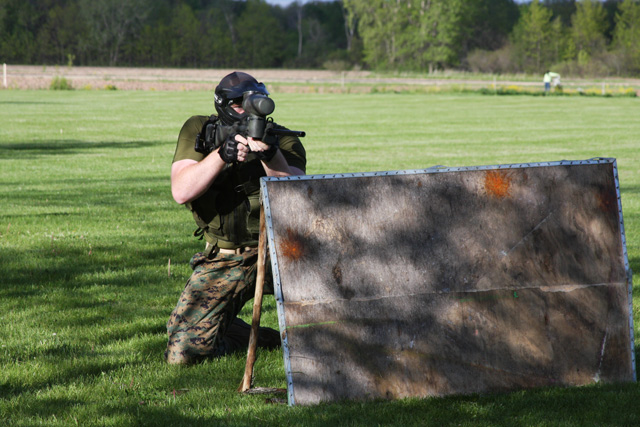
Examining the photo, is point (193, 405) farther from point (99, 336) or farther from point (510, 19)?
Answer: point (510, 19)

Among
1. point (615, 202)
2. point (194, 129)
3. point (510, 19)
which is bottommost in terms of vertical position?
point (615, 202)

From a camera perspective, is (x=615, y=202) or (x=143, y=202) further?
(x=143, y=202)

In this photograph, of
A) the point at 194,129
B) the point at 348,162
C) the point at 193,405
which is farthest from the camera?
the point at 348,162

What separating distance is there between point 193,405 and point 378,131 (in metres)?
21.4

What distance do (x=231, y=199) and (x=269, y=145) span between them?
77 cm

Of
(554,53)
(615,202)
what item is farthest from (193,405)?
(554,53)

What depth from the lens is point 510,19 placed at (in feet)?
458

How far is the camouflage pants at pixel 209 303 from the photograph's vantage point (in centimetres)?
476

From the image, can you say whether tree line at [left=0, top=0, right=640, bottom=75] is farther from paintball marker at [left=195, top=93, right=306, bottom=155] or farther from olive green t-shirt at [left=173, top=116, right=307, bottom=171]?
paintball marker at [left=195, top=93, right=306, bottom=155]

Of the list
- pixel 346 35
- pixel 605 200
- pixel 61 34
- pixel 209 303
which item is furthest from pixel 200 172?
pixel 346 35

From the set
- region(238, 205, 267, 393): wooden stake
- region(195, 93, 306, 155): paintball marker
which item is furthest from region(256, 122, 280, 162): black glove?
region(238, 205, 267, 393): wooden stake

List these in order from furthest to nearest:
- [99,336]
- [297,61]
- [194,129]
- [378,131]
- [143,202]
Result: [297,61], [378,131], [143,202], [99,336], [194,129]

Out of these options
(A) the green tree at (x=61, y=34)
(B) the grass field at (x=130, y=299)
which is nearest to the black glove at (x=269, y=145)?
(B) the grass field at (x=130, y=299)

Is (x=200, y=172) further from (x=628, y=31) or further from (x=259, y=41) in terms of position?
(x=259, y=41)
